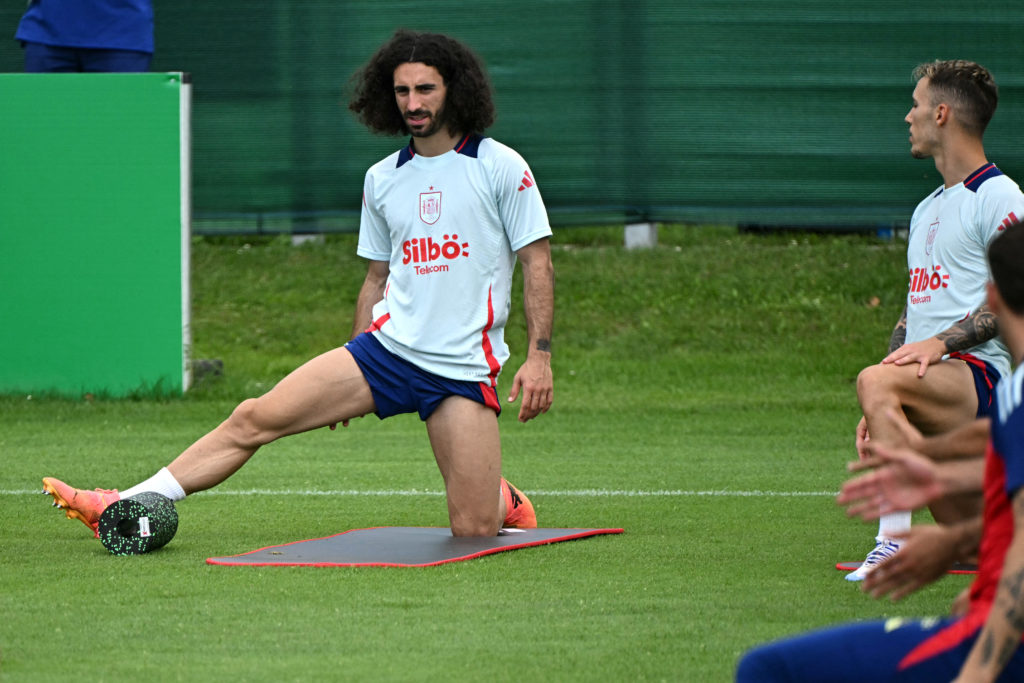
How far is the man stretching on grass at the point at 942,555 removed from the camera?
2.75 meters

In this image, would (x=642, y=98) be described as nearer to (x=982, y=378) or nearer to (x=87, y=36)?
(x=87, y=36)

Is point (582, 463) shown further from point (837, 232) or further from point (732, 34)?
point (837, 232)

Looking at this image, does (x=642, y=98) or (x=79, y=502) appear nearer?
(x=79, y=502)

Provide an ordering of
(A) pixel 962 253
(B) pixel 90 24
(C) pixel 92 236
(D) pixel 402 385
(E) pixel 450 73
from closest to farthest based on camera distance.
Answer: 1. (A) pixel 962 253
2. (D) pixel 402 385
3. (E) pixel 450 73
4. (C) pixel 92 236
5. (B) pixel 90 24

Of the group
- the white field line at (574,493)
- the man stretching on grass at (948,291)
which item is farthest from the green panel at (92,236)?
the man stretching on grass at (948,291)

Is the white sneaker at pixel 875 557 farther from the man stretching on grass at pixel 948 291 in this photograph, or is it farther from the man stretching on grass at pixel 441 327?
the man stretching on grass at pixel 441 327

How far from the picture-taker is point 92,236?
33.2 feet

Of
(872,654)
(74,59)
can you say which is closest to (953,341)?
(872,654)

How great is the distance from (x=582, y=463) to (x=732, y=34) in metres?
4.32

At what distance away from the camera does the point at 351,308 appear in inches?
481

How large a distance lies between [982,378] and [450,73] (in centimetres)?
238

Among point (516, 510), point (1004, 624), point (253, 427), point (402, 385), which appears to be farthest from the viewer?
point (516, 510)

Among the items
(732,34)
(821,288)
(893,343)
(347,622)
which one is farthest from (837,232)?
(347,622)

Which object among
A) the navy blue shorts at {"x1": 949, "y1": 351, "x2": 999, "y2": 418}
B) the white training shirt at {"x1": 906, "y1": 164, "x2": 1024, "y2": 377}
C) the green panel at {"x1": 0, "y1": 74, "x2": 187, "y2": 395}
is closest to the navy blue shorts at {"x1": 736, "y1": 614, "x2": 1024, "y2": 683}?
the navy blue shorts at {"x1": 949, "y1": 351, "x2": 999, "y2": 418}
